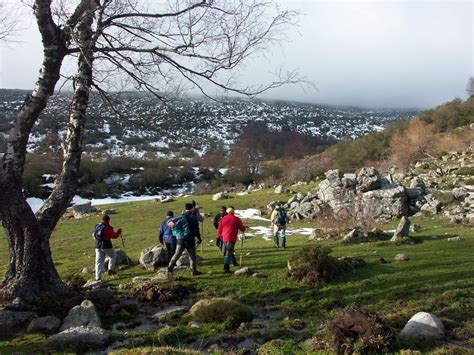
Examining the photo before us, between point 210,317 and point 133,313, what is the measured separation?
1.91 metres

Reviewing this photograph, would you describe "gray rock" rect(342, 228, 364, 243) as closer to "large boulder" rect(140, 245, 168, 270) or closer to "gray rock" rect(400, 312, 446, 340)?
"large boulder" rect(140, 245, 168, 270)

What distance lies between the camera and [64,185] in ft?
32.8

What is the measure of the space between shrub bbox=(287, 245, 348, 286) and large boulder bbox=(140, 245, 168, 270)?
15.8 feet

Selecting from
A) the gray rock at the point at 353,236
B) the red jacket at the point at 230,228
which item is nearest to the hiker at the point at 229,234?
the red jacket at the point at 230,228

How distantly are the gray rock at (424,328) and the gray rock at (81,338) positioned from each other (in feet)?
15.6

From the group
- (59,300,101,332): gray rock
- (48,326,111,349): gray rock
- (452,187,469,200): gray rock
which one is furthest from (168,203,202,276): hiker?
(452,187,469,200): gray rock

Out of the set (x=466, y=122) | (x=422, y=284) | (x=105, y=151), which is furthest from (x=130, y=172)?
(x=422, y=284)

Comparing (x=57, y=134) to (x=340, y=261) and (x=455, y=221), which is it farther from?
(x=455, y=221)

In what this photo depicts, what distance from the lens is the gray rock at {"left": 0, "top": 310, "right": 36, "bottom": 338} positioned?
7964mm

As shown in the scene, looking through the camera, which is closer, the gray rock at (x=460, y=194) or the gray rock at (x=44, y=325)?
the gray rock at (x=44, y=325)

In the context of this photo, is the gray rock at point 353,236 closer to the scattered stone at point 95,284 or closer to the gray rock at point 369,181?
the scattered stone at point 95,284

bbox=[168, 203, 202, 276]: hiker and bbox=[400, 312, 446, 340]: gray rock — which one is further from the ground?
bbox=[168, 203, 202, 276]: hiker

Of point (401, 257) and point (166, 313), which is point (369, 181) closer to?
point (401, 257)

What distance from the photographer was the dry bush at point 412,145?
61.8 m
